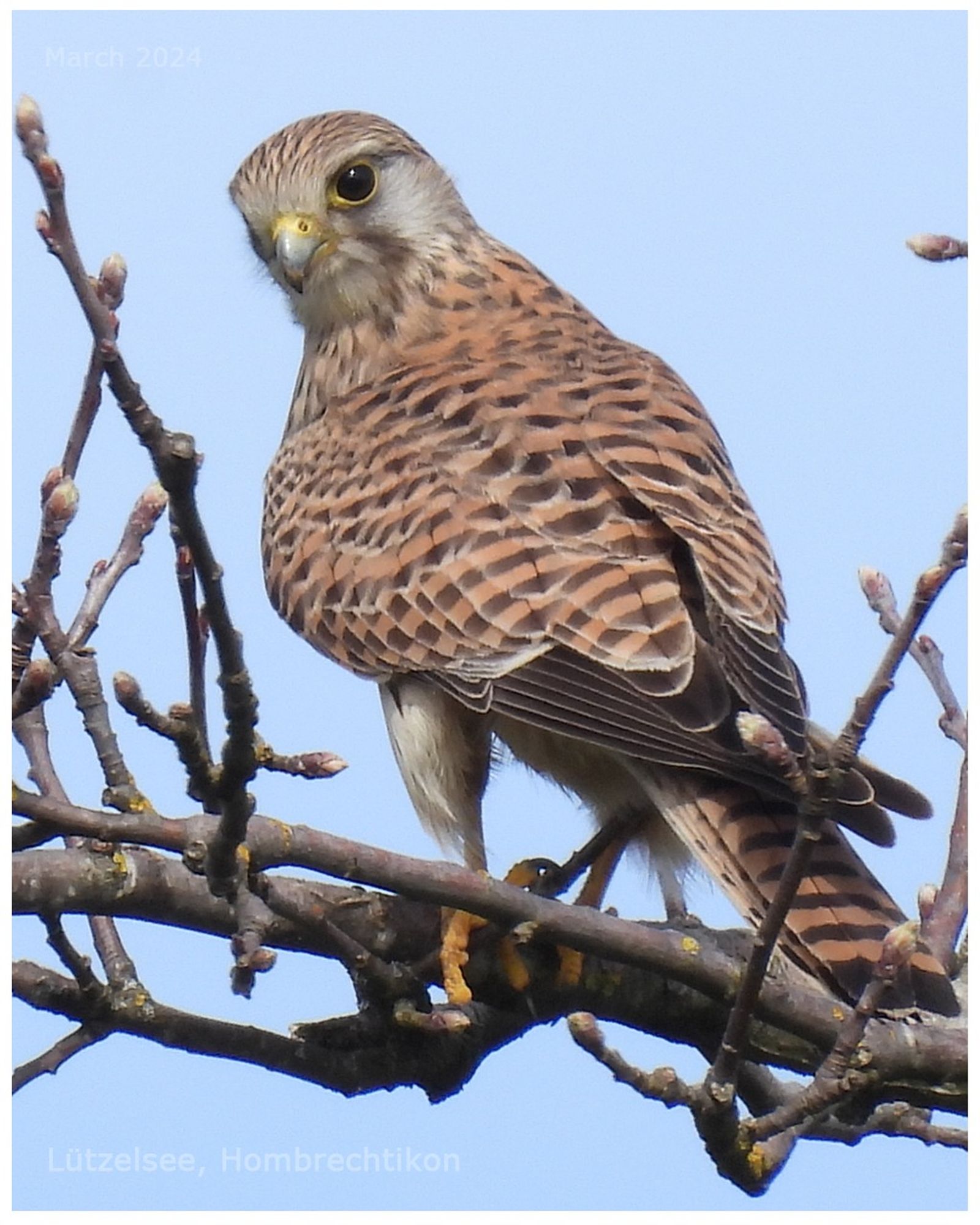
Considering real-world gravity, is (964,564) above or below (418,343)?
below

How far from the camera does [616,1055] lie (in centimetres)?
293

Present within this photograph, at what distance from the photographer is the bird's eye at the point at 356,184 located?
5281 mm

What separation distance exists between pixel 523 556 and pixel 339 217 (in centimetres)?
164

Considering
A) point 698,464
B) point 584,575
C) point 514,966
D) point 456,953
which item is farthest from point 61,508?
point 698,464

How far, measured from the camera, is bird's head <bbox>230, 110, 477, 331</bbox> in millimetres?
5195

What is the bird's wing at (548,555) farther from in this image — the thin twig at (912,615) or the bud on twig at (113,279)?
the thin twig at (912,615)

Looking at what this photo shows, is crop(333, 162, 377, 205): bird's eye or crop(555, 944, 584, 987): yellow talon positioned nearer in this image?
crop(555, 944, 584, 987): yellow talon

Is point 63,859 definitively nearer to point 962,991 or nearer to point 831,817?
point 831,817

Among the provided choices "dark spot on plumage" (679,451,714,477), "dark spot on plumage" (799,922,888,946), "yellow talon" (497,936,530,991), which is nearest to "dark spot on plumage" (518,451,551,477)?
"dark spot on plumage" (679,451,714,477)

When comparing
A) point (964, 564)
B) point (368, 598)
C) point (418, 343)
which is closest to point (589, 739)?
point (368, 598)

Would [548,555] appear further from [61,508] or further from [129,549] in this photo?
[61,508]

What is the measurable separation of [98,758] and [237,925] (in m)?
0.41

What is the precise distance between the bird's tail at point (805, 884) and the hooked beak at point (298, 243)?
2.00 m

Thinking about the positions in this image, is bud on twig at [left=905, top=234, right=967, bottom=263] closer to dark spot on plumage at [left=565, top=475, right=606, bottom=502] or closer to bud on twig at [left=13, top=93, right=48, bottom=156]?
bud on twig at [left=13, top=93, right=48, bottom=156]
